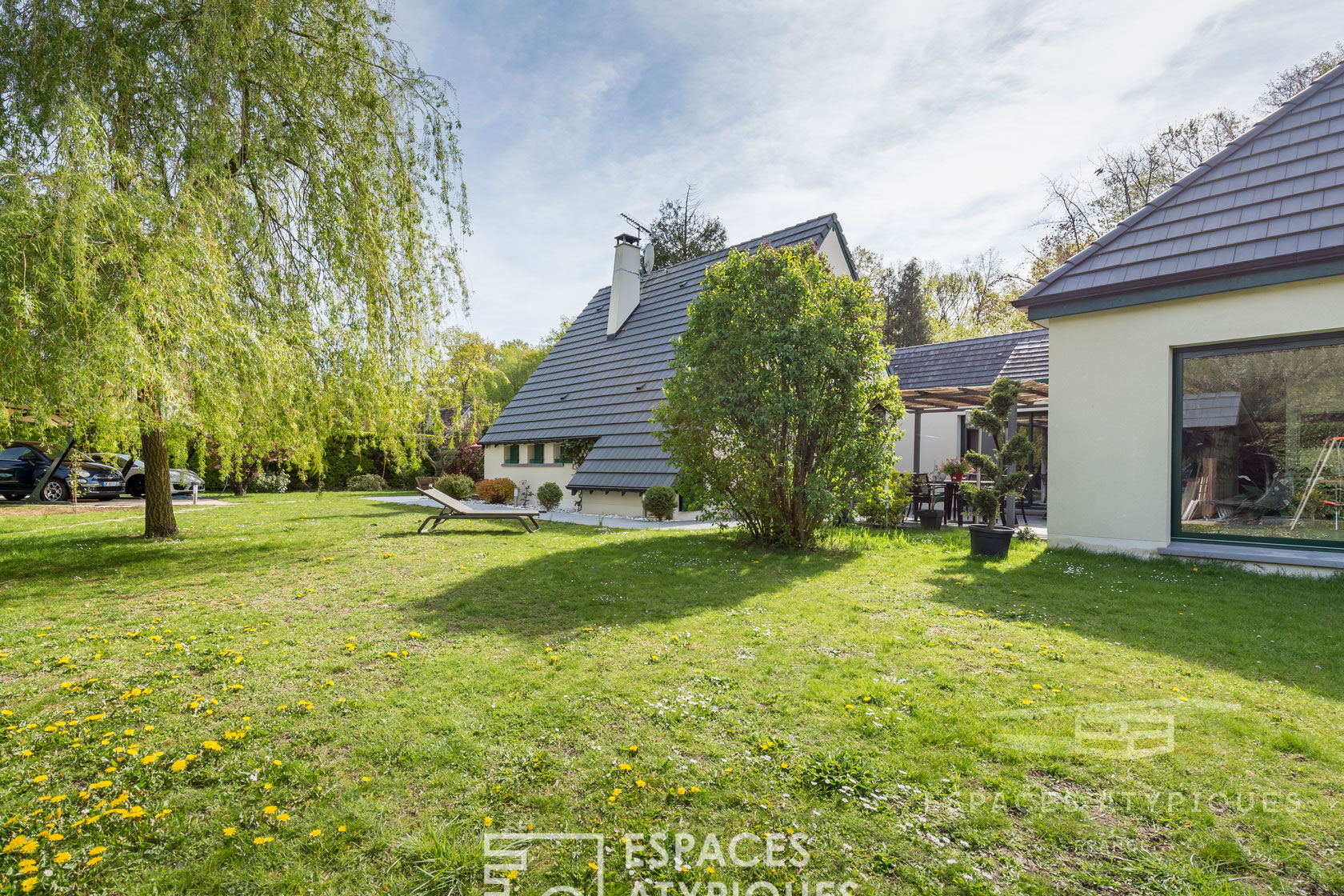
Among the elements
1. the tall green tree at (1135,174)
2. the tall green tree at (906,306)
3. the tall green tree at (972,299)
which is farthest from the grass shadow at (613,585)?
the tall green tree at (972,299)

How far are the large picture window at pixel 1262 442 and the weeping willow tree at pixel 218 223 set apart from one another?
9.80 metres

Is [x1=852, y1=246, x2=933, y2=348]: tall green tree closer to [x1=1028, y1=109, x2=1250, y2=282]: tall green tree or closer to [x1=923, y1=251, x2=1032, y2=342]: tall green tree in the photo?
[x1=923, y1=251, x2=1032, y2=342]: tall green tree

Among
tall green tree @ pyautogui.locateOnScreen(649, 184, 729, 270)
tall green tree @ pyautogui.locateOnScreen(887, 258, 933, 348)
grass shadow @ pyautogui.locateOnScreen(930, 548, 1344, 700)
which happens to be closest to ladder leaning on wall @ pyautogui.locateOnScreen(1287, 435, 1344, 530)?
grass shadow @ pyautogui.locateOnScreen(930, 548, 1344, 700)

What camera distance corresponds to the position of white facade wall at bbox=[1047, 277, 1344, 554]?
7102 mm

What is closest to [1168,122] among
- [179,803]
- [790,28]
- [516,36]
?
[790,28]

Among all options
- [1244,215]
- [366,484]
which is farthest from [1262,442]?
[366,484]

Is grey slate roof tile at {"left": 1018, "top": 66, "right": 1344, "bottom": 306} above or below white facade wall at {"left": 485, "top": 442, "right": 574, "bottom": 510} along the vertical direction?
above

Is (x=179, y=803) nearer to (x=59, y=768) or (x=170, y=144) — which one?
(x=59, y=768)

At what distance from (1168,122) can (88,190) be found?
27.2 meters

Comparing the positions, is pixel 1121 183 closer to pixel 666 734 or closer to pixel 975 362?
pixel 975 362

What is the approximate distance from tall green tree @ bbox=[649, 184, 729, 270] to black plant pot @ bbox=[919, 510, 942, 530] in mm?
22529

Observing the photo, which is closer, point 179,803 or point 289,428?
point 179,803

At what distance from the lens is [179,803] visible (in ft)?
8.29

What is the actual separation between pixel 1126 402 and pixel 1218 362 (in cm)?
100
